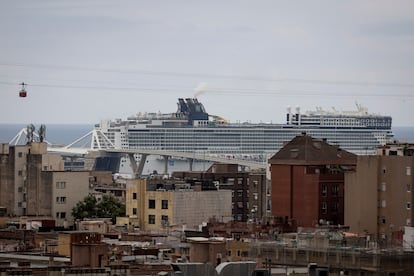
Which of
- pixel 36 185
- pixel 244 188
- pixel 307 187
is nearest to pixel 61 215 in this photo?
pixel 36 185

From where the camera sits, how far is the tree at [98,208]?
7400cm

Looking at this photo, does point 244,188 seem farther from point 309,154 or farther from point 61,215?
point 309,154

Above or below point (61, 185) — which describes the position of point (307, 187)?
below

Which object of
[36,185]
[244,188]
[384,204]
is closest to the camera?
[384,204]

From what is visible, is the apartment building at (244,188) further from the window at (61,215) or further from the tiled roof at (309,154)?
the window at (61,215)

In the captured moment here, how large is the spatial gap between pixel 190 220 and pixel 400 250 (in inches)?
1073

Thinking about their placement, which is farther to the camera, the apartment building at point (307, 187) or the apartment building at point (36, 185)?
the apartment building at point (36, 185)

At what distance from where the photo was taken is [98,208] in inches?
2975

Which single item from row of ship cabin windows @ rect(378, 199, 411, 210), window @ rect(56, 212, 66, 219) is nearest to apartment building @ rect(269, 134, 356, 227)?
row of ship cabin windows @ rect(378, 199, 411, 210)

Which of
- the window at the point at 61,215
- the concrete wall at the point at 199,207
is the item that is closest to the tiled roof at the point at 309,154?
the concrete wall at the point at 199,207

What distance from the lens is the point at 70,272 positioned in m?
29.4

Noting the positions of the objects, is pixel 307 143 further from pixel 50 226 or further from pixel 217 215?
pixel 50 226

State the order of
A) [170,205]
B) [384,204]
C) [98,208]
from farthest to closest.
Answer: [98,208] → [170,205] → [384,204]

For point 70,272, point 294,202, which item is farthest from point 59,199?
point 70,272
